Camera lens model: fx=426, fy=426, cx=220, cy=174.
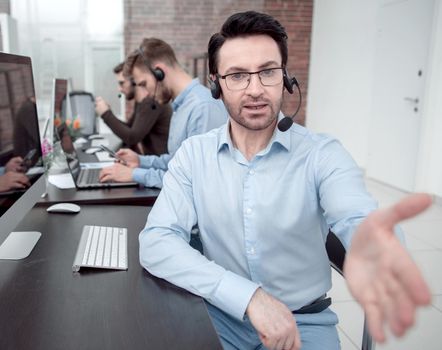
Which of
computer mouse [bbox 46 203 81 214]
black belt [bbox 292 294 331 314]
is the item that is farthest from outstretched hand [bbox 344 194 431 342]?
computer mouse [bbox 46 203 81 214]

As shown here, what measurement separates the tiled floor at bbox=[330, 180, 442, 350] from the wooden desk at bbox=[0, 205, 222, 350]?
1.39 feet

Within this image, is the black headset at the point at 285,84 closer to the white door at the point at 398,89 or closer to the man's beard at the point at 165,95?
the man's beard at the point at 165,95

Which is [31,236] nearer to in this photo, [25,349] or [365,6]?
[25,349]

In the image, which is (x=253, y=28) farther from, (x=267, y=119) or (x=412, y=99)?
(x=412, y=99)

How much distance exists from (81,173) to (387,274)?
1867 millimetres

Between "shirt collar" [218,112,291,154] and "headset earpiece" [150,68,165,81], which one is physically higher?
"headset earpiece" [150,68,165,81]

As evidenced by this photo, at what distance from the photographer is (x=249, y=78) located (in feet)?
3.88

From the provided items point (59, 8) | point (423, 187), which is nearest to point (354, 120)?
point (423, 187)

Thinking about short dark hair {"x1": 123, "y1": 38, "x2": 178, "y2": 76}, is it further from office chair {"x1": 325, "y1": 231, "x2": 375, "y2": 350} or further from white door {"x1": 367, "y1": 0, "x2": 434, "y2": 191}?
white door {"x1": 367, "y1": 0, "x2": 434, "y2": 191}

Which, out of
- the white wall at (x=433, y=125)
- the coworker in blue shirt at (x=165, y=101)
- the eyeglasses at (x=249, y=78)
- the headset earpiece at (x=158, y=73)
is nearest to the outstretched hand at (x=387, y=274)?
the eyeglasses at (x=249, y=78)

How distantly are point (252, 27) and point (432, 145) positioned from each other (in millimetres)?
3337

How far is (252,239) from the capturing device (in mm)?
1114

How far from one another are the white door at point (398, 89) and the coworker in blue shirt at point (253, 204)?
11.0 feet

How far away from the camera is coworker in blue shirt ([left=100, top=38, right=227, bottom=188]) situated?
1.91m
